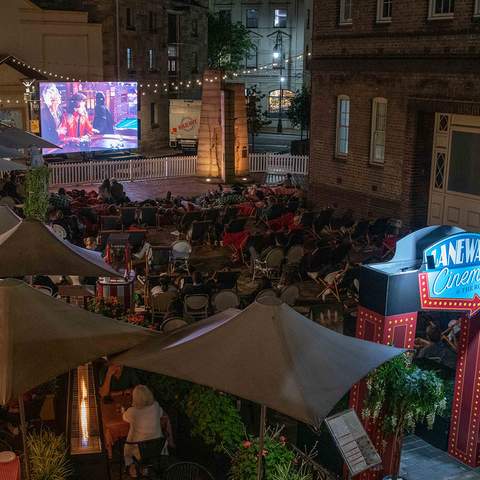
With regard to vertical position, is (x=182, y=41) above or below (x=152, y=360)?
above

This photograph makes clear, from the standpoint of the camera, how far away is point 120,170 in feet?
96.6

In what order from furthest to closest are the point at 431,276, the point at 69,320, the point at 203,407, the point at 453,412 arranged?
the point at 453,412
the point at 431,276
the point at 203,407
the point at 69,320

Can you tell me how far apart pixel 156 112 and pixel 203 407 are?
38.5 metres

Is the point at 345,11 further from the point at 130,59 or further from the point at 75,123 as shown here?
the point at 130,59

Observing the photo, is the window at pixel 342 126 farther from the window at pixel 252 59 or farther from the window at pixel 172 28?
Result: the window at pixel 252 59

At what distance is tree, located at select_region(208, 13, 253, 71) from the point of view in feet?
210

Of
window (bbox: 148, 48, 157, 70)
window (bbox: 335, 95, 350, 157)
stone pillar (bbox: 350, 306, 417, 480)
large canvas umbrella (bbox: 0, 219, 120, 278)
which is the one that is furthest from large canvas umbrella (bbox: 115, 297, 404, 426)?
window (bbox: 148, 48, 157, 70)

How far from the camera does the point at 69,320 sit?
23.2 ft

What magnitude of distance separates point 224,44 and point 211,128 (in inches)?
1467

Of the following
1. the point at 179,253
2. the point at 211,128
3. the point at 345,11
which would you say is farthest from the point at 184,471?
the point at 211,128

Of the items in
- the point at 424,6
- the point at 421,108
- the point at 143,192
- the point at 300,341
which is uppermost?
the point at 424,6

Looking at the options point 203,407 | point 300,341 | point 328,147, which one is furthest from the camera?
point 328,147

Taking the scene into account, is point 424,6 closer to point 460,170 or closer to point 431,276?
point 460,170

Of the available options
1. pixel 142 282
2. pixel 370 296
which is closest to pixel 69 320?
pixel 370 296
